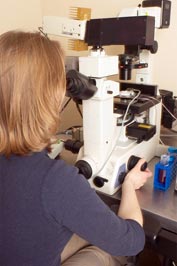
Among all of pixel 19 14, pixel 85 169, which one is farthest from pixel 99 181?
pixel 19 14

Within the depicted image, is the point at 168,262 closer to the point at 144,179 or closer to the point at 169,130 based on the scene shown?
the point at 144,179

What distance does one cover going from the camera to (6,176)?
2.11 feet

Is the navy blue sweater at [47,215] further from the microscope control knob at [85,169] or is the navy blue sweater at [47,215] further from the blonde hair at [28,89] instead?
the microscope control knob at [85,169]

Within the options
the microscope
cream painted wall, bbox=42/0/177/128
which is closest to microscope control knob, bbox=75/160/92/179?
the microscope

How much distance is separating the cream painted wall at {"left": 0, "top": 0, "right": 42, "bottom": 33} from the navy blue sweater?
1401mm

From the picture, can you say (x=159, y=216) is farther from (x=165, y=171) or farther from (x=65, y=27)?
(x=65, y=27)

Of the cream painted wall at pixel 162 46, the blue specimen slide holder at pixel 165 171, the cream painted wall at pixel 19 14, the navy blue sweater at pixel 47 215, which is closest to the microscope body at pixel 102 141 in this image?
the blue specimen slide holder at pixel 165 171

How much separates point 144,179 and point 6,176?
457 millimetres

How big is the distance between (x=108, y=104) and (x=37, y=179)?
376 mm

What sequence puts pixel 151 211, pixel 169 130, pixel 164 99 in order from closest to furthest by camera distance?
pixel 151 211 < pixel 164 99 < pixel 169 130

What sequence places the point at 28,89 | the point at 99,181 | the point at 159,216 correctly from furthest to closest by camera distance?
the point at 99,181
the point at 159,216
the point at 28,89

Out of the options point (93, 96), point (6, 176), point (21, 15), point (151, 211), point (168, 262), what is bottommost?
point (168, 262)

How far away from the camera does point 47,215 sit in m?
0.61

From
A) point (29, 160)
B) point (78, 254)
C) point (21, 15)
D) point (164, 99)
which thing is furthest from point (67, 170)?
point (21, 15)
